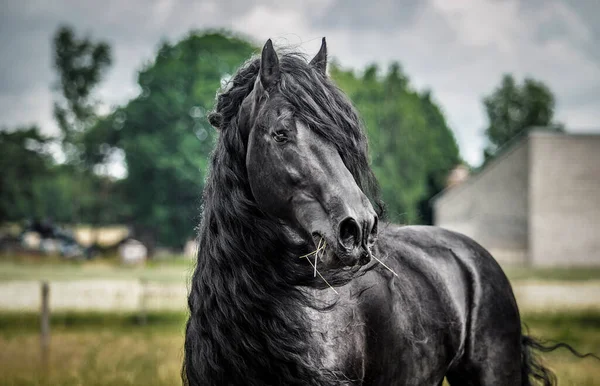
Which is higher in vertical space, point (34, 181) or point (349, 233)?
point (349, 233)

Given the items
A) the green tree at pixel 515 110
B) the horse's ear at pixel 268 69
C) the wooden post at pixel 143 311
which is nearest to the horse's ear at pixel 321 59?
the horse's ear at pixel 268 69

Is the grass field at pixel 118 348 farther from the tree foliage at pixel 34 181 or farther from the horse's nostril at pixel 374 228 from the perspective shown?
the tree foliage at pixel 34 181

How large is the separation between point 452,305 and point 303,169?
6.32ft

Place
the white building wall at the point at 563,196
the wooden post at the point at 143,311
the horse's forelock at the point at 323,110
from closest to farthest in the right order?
the horse's forelock at the point at 323,110 < the wooden post at the point at 143,311 < the white building wall at the point at 563,196

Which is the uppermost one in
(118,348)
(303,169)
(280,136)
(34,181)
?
(280,136)

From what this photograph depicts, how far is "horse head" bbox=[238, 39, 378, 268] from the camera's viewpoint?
2816 millimetres

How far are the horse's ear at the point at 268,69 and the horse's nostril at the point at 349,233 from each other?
848mm

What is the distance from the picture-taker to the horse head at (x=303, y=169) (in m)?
2.82

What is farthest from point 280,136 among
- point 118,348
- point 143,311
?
point 143,311

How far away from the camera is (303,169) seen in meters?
2.99

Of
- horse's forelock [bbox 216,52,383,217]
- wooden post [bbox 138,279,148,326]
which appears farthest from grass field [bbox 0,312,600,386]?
horse's forelock [bbox 216,52,383,217]

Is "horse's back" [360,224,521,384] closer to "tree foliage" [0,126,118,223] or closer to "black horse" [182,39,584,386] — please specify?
"black horse" [182,39,584,386]

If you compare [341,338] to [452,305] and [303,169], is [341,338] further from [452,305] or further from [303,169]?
[452,305]

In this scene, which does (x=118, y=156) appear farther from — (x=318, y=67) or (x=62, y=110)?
(x=318, y=67)
